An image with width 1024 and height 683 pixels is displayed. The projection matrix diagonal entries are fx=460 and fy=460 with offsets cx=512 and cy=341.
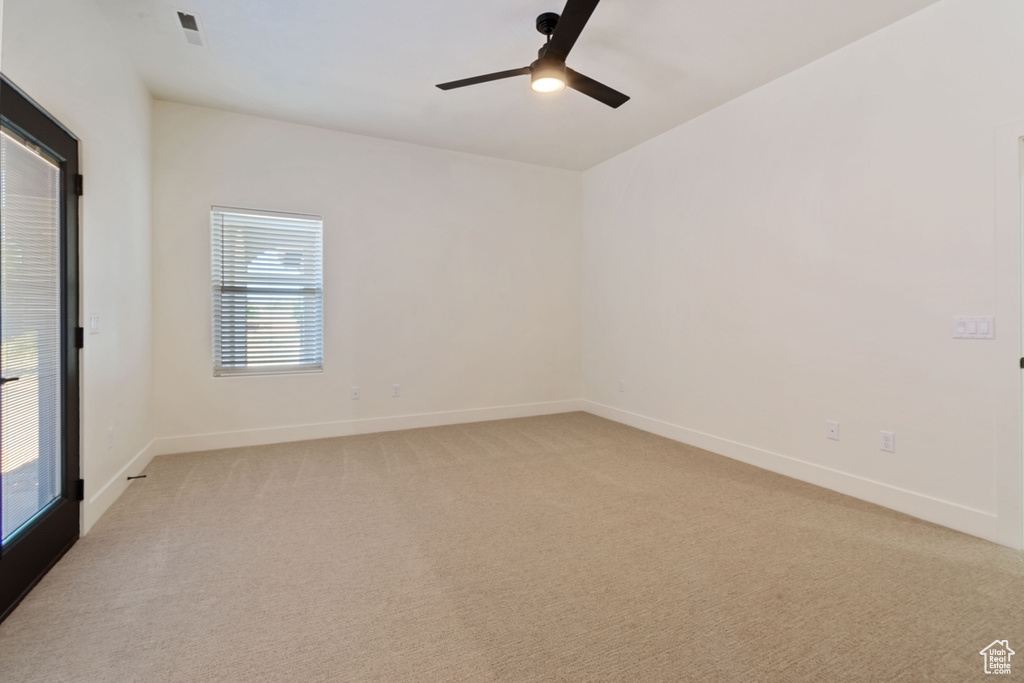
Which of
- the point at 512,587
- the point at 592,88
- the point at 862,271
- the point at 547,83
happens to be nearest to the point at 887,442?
the point at 862,271

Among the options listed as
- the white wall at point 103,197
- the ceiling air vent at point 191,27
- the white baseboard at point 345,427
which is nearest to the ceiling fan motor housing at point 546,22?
the ceiling air vent at point 191,27

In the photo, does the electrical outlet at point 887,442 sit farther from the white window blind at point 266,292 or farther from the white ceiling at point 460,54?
the white window blind at point 266,292

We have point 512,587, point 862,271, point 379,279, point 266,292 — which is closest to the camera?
point 512,587

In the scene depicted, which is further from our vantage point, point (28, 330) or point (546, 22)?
point (546, 22)

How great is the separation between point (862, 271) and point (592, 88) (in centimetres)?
207

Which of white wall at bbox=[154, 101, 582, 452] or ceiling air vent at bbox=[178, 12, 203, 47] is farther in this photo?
white wall at bbox=[154, 101, 582, 452]

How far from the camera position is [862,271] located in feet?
9.67

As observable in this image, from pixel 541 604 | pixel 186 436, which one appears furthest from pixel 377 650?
pixel 186 436

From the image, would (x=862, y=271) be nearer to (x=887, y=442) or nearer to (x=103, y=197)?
(x=887, y=442)

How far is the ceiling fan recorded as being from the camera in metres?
2.12

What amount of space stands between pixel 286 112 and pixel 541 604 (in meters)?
4.30

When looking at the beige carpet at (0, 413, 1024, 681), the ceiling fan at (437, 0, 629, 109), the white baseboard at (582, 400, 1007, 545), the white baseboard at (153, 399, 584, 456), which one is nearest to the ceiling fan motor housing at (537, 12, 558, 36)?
the ceiling fan at (437, 0, 629, 109)

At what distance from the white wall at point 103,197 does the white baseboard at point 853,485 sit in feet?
14.1

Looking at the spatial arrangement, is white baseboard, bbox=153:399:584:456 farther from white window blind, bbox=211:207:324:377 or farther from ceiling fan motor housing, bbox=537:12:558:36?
ceiling fan motor housing, bbox=537:12:558:36
